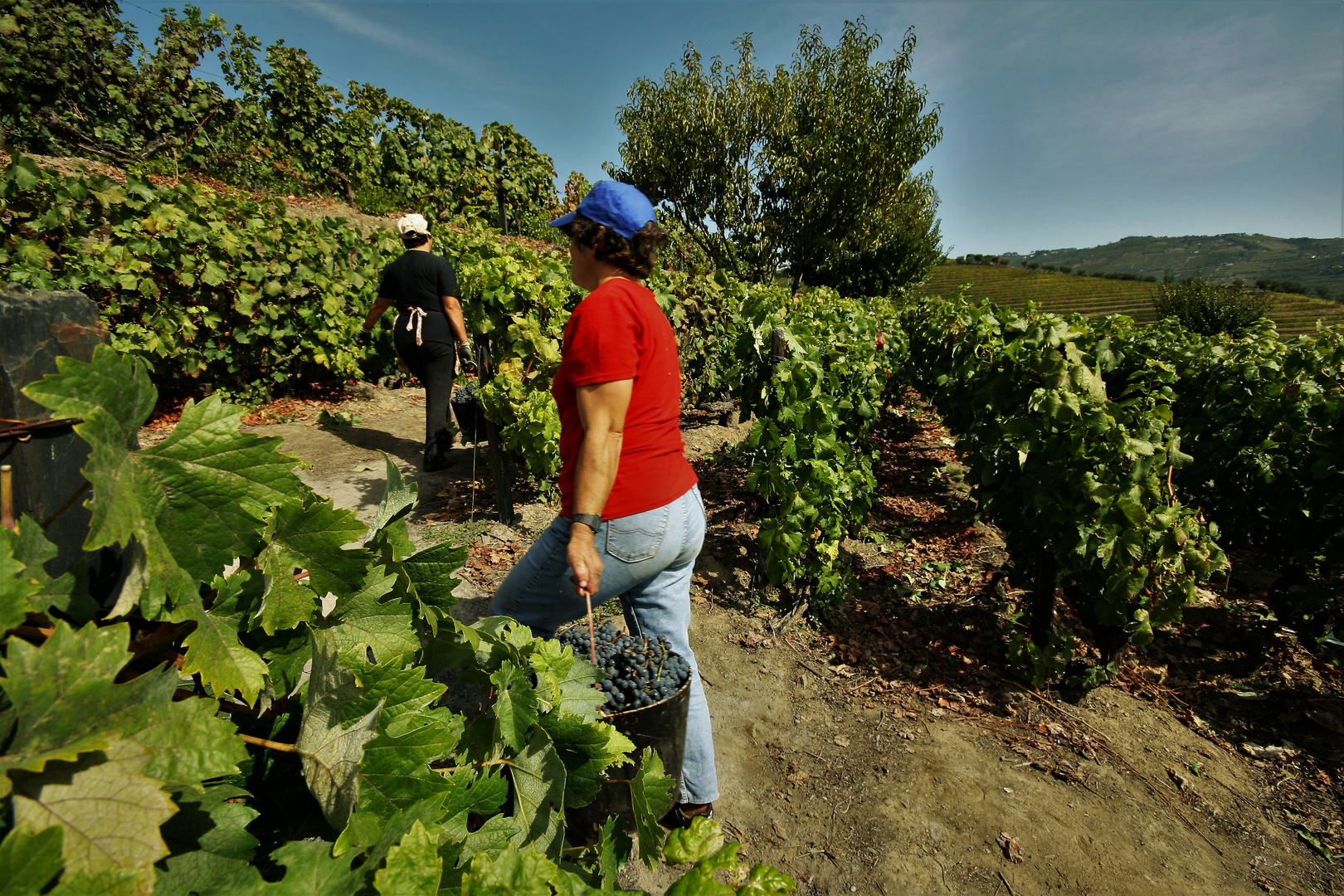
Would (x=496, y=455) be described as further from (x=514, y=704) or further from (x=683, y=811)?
(x=514, y=704)

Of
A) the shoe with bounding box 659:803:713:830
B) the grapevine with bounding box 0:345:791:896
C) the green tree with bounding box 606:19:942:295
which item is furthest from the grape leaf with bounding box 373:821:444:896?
the green tree with bounding box 606:19:942:295

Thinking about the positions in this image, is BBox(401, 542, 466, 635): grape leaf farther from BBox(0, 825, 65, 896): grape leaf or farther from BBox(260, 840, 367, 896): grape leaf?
BBox(0, 825, 65, 896): grape leaf

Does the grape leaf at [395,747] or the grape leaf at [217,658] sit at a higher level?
the grape leaf at [217,658]

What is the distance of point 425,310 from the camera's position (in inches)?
196

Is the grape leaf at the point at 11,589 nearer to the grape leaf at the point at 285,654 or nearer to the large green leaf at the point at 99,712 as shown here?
the large green leaf at the point at 99,712

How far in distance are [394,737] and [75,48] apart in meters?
17.6

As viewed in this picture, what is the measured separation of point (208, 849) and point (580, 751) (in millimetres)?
517

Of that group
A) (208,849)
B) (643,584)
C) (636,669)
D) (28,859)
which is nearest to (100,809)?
(28,859)

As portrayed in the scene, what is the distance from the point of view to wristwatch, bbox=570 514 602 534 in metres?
1.79

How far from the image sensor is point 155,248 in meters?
5.92

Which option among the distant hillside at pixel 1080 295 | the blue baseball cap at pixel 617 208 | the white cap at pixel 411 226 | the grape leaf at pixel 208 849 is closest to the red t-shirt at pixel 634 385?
the blue baseball cap at pixel 617 208

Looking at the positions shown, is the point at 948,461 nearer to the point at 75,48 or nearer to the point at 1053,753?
the point at 1053,753

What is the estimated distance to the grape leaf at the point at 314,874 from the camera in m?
0.56

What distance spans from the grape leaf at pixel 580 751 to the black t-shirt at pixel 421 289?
4484mm
